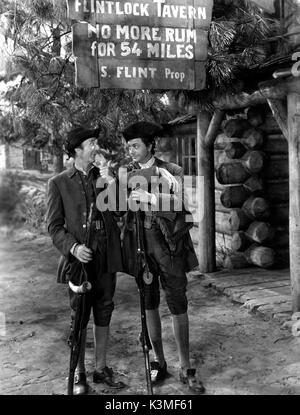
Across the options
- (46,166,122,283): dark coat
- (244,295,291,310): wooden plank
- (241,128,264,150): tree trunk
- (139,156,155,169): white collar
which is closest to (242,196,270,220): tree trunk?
(241,128,264,150): tree trunk

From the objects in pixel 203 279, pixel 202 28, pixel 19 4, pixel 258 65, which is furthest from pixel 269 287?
pixel 19 4

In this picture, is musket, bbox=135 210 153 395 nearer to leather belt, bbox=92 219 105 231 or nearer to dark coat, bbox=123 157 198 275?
dark coat, bbox=123 157 198 275

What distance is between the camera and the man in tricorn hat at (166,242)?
373cm

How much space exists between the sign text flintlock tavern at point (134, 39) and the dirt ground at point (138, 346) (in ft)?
8.48

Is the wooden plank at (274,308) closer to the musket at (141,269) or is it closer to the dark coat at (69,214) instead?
the musket at (141,269)

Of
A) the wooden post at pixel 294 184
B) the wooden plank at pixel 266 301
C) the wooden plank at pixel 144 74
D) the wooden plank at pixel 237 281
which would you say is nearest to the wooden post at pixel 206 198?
the wooden plank at pixel 237 281

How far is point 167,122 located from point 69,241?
6.32 m

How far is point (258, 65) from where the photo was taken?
5.29 meters

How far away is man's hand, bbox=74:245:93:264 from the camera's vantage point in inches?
137

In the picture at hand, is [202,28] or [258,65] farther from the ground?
[202,28]

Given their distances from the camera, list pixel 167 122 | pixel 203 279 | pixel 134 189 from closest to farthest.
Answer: pixel 134 189, pixel 203 279, pixel 167 122

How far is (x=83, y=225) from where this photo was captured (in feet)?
11.9
